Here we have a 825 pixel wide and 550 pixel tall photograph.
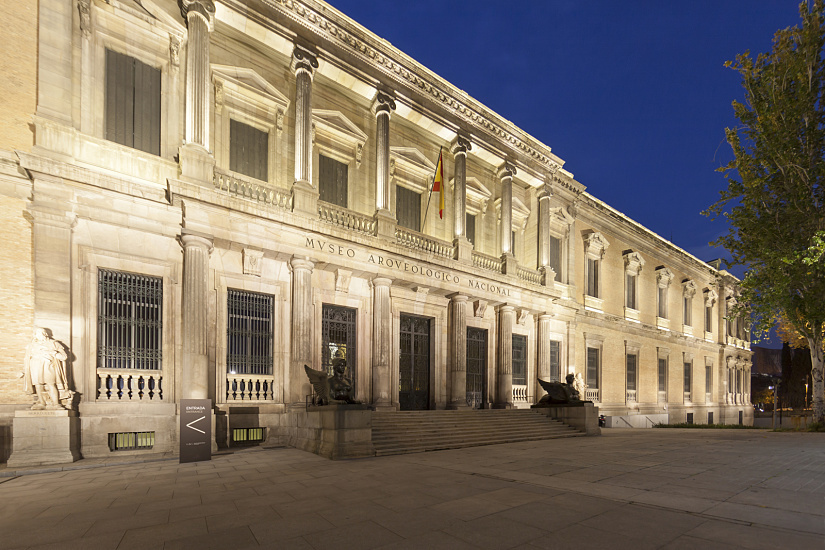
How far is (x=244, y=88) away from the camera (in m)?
15.3

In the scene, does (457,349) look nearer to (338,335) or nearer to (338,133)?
(338,335)

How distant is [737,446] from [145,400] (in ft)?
59.2

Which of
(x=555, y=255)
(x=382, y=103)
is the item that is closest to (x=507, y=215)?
(x=555, y=255)

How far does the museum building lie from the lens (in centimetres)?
1165

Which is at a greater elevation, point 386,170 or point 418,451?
point 386,170

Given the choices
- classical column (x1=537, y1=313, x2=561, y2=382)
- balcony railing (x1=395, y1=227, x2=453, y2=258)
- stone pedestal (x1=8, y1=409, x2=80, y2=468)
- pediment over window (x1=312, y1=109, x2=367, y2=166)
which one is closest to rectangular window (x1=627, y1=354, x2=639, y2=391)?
classical column (x1=537, y1=313, x2=561, y2=382)

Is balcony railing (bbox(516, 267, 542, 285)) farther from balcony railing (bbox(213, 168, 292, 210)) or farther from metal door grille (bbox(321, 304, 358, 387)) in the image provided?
balcony railing (bbox(213, 168, 292, 210))

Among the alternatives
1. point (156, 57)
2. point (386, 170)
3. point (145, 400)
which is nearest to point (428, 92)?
point (386, 170)

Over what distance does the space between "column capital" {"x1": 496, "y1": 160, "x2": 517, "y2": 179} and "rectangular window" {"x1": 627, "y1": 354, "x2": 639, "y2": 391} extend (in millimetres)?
17247

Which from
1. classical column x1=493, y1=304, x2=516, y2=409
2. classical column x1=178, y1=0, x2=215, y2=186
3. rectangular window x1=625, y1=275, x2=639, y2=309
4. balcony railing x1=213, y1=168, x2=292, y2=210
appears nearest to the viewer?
classical column x1=178, y1=0, x2=215, y2=186

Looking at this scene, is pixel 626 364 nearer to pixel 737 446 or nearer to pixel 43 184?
pixel 737 446

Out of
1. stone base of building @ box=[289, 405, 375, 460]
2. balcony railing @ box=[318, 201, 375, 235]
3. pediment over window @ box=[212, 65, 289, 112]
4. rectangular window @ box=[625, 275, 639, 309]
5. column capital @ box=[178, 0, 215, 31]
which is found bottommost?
stone base of building @ box=[289, 405, 375, 460]

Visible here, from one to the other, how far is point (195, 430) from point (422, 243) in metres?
11.2

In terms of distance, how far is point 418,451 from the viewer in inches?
524
